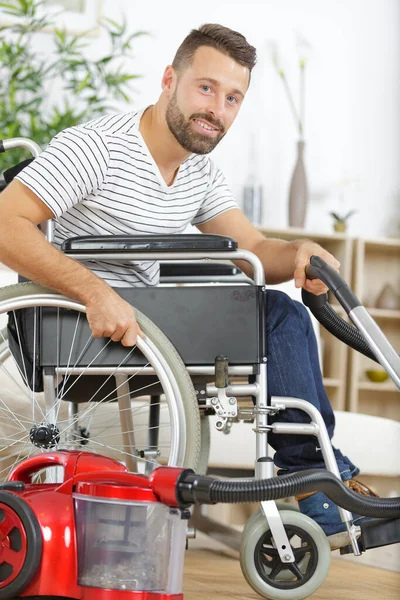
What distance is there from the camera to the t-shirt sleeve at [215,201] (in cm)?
184

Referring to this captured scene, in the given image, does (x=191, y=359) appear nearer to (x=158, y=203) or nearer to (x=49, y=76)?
(x=158, y=203)

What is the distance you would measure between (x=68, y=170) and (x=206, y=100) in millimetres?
317

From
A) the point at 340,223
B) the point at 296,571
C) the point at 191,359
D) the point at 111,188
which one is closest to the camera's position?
the point at 296,571

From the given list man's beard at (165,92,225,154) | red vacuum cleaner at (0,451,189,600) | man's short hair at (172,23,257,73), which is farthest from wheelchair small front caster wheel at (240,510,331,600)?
man's short hair at (172,23,257,73)

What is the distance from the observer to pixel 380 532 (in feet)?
4.29

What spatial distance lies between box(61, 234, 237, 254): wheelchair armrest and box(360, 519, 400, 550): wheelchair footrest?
480 mm

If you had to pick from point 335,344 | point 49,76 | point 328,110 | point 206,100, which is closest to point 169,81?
point 206,100

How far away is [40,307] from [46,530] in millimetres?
473

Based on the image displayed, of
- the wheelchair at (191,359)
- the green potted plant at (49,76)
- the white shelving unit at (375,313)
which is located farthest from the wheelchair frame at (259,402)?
the white shelving unit at (375,313)

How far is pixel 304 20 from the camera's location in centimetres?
414

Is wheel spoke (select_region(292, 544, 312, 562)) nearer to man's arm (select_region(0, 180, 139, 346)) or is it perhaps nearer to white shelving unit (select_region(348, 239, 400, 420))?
man's arm (select_region(0, 180, 139, 346))

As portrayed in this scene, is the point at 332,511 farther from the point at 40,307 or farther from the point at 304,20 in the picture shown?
the point at 304,20

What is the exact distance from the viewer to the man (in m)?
1.38

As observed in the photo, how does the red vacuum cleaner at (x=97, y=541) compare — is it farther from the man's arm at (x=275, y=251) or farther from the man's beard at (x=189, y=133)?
the man's beard at (x=189, y=133)
